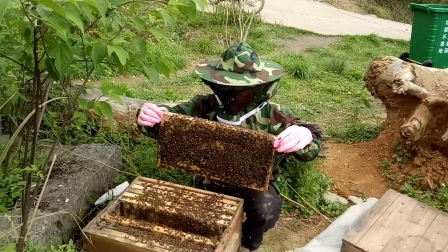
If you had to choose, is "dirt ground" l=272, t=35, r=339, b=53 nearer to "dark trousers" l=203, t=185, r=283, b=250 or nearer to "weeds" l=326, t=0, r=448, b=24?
"weeds" l=326, t=0, r=448, b=24

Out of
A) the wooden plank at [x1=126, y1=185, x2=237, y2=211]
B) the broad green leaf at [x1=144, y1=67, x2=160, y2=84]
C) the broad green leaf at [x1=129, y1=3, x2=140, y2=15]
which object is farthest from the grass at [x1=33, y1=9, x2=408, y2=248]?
the wooden plank at [x1=126, y1=185, x2=237, y2=211]

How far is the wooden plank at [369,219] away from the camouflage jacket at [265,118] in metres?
0.54

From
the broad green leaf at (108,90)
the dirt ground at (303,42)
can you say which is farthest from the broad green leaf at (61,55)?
the dirt ground at (303,42)

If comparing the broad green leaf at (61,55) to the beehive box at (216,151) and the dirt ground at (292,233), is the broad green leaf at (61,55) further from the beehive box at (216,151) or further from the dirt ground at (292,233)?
the dirt ground at (292,233)

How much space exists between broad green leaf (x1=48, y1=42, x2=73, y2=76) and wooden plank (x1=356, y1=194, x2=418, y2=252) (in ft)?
6.36

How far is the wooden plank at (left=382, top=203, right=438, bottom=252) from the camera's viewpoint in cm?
298

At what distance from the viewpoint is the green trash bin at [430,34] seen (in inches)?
265

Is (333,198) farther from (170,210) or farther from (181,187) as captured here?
(170,210)

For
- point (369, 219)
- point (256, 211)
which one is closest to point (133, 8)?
point (256, 211)

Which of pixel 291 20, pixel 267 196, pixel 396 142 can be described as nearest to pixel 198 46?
pixel 291 20

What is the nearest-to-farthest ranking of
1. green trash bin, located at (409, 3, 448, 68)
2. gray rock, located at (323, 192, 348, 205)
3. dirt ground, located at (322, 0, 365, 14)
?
gray rock, located at (323, 192, 348, 205) < green trash bin, located at (409, 3, 448, 68) < dirt ground, located at (322, 0, 365, 14)

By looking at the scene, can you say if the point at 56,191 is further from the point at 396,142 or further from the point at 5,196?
the point at 396,142

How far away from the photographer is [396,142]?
496 cm

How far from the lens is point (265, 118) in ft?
10.3
